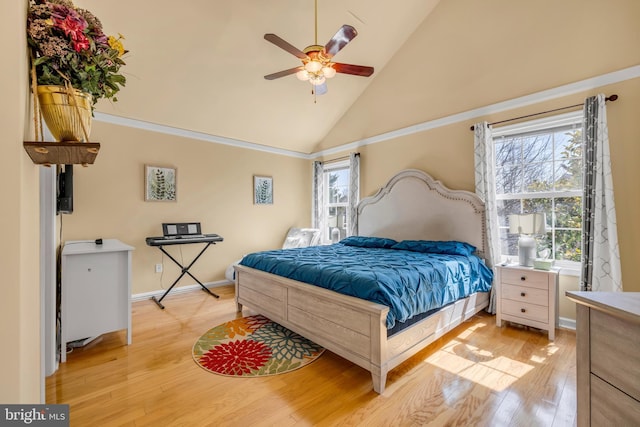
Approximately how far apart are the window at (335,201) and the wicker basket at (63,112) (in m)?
4.28

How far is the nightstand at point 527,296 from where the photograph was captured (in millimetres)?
2541

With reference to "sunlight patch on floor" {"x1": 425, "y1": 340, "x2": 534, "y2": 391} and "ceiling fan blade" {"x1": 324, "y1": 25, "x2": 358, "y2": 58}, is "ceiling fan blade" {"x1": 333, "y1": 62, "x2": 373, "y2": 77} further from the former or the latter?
"sunlight patch on floor" {"x1": 425, "y1": 340, "x2": 534, "y2": 391}

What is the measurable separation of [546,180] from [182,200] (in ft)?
15.3

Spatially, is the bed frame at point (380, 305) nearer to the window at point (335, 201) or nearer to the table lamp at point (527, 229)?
the table lamp at point (527, 229)

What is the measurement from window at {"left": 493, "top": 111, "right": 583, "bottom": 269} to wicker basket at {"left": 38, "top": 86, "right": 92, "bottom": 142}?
3703 millimetres

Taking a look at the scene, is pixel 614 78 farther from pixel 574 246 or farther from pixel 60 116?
pixel 60 116

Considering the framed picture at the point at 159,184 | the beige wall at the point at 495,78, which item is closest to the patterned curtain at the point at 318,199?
the beige wall at the point at 495,78

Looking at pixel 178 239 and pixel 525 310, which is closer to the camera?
pixel 525 310

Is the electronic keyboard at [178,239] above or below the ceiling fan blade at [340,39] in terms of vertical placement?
Answer: below

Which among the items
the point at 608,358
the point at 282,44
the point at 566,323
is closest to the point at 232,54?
the point at 282,44

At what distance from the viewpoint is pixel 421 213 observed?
12.6 ft

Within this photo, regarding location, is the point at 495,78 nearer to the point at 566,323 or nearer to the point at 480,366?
the point at 566,323

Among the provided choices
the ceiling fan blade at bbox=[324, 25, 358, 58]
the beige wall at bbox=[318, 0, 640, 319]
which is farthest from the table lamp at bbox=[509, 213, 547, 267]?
the ceiling fan blade at bbox=[324, 25, 358, 58]

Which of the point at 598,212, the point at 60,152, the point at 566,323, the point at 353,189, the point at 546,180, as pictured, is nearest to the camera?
the point at 60,152
